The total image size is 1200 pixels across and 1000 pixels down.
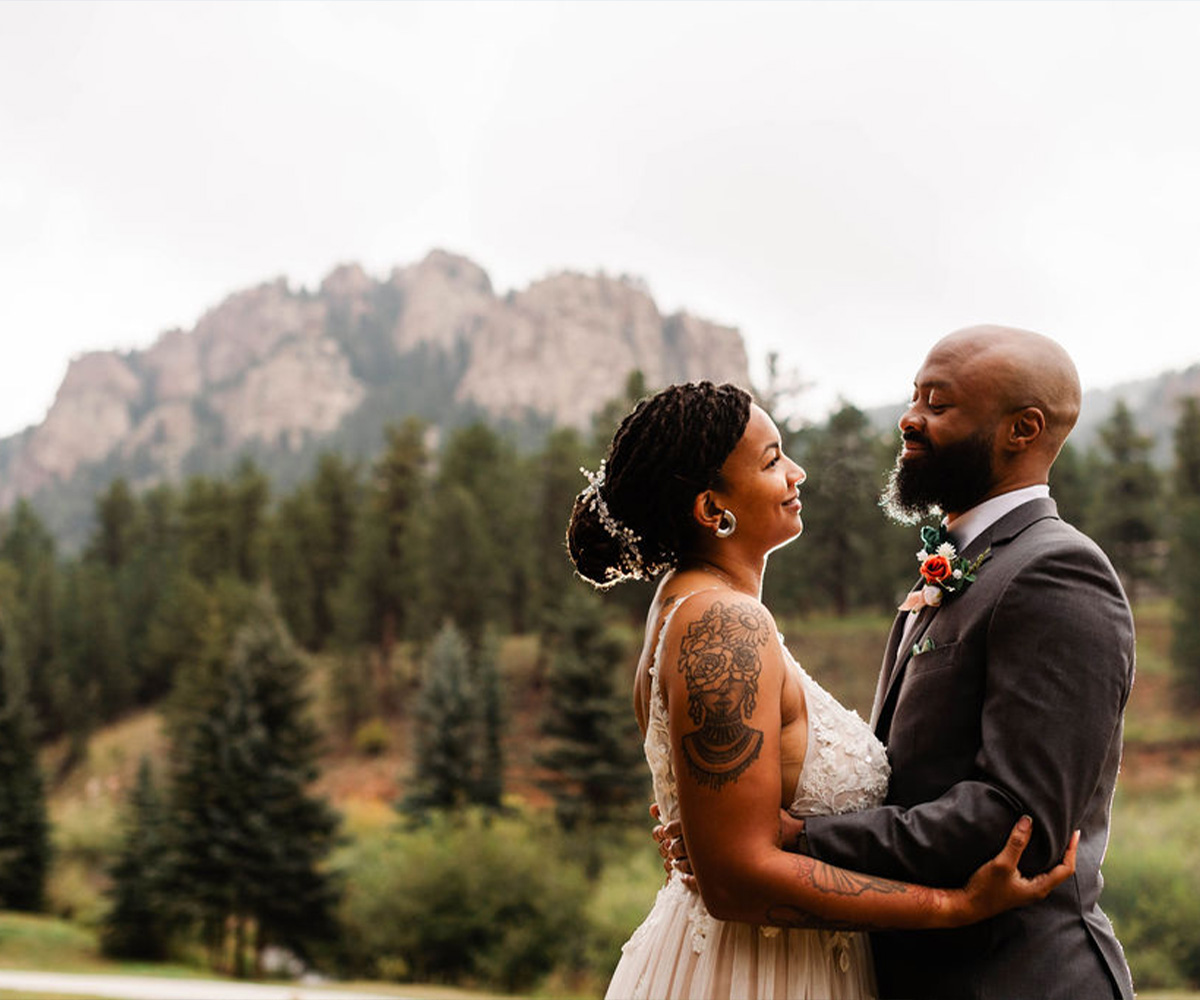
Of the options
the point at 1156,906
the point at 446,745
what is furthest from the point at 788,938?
the point at 446,745

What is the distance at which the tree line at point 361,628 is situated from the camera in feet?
83.2

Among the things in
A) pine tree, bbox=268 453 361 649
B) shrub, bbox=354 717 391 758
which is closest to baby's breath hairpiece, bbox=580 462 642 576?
shrub, bbox=354 717 391 758

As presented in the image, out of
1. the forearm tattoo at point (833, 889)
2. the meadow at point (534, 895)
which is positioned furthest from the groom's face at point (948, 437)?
the meadow at point (534, 895)

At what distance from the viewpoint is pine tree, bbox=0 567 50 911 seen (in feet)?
98.9

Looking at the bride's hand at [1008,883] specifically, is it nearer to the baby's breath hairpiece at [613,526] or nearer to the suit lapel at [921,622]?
the suit lapel at [921,622]

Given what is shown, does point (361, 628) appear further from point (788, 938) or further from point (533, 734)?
point (788, 938)

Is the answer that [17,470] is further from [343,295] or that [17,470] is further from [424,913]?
[424,913]

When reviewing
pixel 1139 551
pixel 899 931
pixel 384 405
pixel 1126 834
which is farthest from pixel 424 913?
pixel 384 405

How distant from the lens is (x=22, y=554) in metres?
65.7

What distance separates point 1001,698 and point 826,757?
0.44m

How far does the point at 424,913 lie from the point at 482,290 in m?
177

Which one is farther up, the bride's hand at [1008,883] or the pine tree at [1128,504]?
the pine tree at [1128,504]

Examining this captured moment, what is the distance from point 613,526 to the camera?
2.81 meters

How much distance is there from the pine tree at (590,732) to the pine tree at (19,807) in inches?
599
